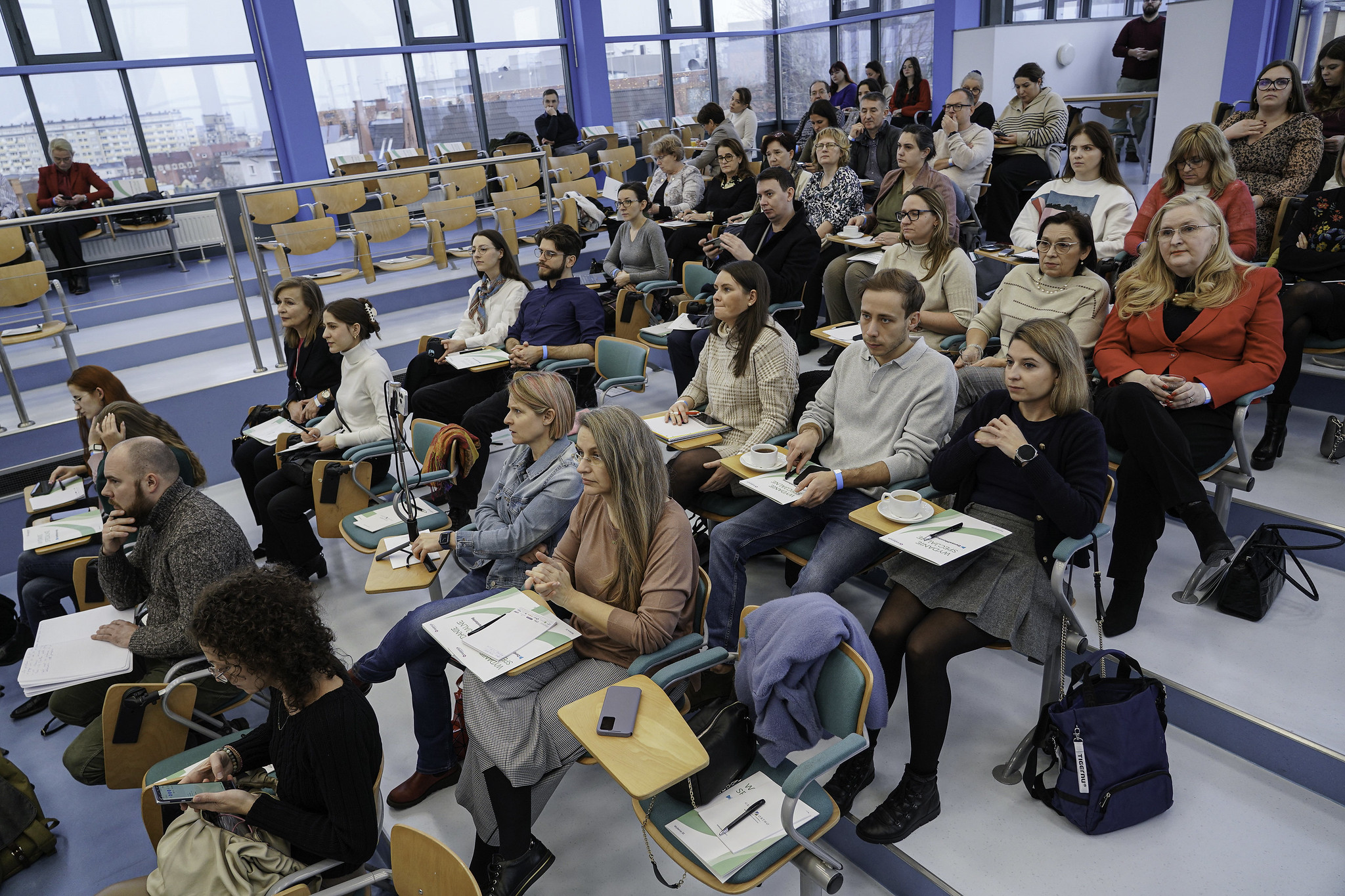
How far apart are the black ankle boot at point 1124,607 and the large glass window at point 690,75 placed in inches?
513

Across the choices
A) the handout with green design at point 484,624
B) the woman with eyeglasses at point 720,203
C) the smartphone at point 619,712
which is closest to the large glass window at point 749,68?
the woman with eyeglasses at point 720,203

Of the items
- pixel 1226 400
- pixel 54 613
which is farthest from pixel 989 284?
pixel 54 613

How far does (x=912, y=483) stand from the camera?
9.39 ft

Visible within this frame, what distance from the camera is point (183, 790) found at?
6.39ft

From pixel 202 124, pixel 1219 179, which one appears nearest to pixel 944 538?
pixel 1219 179

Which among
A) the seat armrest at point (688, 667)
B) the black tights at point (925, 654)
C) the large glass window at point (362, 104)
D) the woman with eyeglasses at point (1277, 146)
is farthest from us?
the large glass window at point (362, 104)

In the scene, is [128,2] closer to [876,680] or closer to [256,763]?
[256,763]

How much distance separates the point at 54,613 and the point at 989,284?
4.95 m

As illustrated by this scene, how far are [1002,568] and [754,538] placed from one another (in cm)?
82

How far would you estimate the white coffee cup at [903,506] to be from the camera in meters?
2.44

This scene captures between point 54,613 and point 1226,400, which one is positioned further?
point 54,613

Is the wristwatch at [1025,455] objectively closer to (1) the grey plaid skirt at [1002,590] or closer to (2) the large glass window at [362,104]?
(1) the grey plaid skirt at [1002,590]

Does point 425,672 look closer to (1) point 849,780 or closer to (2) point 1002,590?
(1) point 849,780

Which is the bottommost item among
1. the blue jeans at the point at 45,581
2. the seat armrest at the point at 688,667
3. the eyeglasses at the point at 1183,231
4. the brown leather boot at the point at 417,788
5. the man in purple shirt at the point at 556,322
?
the brown leather boot at the point at 417,788
